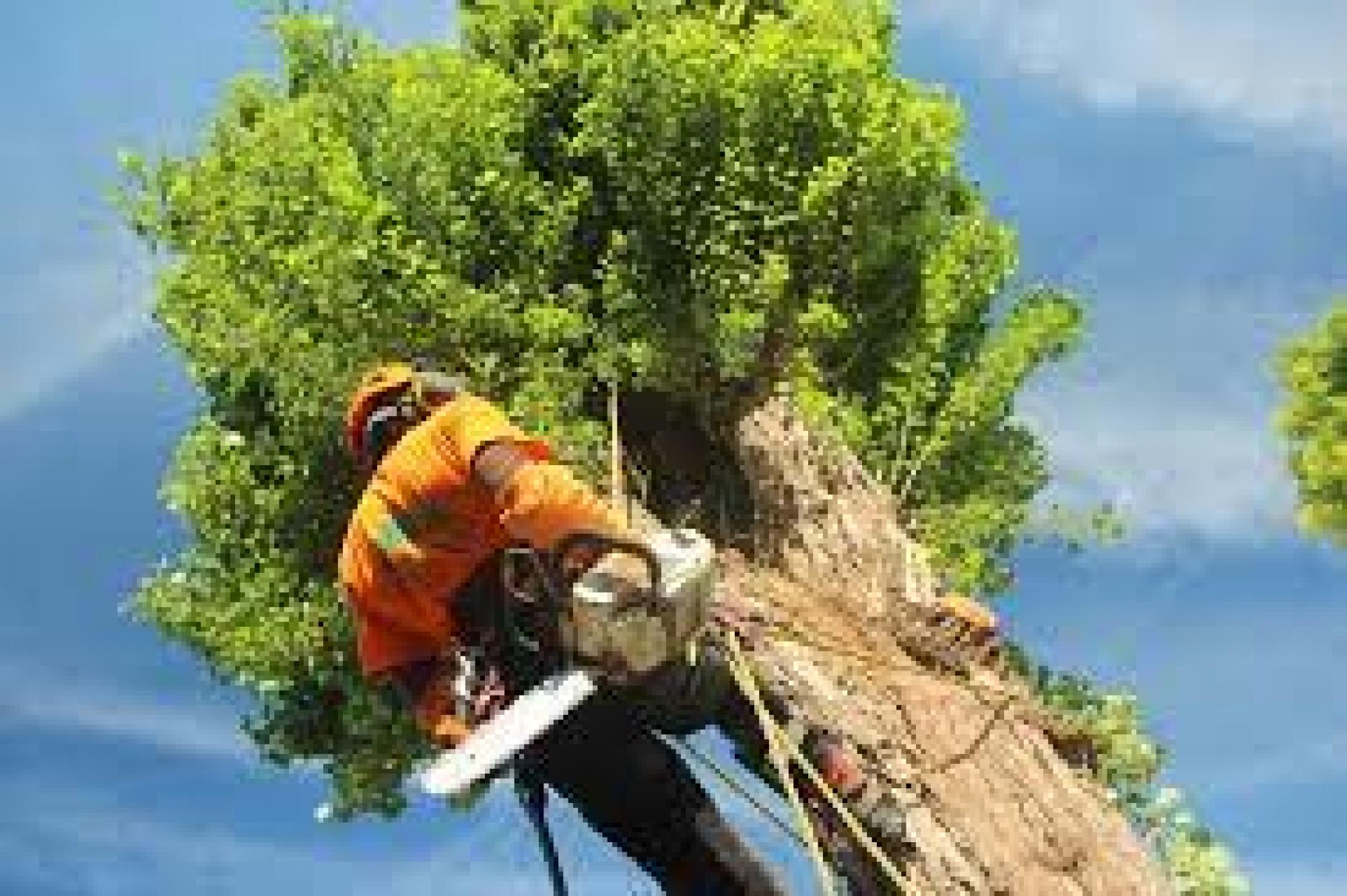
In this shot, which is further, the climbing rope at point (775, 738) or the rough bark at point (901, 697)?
the rough bark at point (901, 697)

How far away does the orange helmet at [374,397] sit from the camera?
840 centimetres

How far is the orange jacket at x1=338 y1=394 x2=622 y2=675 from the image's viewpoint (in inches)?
304

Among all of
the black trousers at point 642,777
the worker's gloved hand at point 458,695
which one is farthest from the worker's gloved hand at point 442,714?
the black trousers at point 642,777

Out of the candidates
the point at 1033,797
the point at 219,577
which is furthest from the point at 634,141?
the point at 1033,797

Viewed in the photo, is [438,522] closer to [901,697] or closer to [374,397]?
[374,397]

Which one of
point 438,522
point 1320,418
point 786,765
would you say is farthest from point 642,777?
point 1320,418

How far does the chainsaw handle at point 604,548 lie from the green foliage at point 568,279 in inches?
231

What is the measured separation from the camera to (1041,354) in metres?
16.3

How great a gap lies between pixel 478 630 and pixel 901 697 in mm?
2766

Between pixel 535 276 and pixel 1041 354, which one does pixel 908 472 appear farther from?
pixel 535 276

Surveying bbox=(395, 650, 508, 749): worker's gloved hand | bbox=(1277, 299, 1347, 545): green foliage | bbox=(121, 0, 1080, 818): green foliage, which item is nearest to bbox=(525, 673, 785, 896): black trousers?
bbox=(395, 650, 508, 749): worker's gloved hand

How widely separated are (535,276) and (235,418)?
275 cm

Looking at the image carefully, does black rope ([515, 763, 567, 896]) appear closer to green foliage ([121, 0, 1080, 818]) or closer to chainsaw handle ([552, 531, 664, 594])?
chainsaw handle ([552, 531, 664, 594])

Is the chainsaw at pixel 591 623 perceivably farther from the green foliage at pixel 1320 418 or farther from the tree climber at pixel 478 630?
the green foliage at pixel 1320 418
